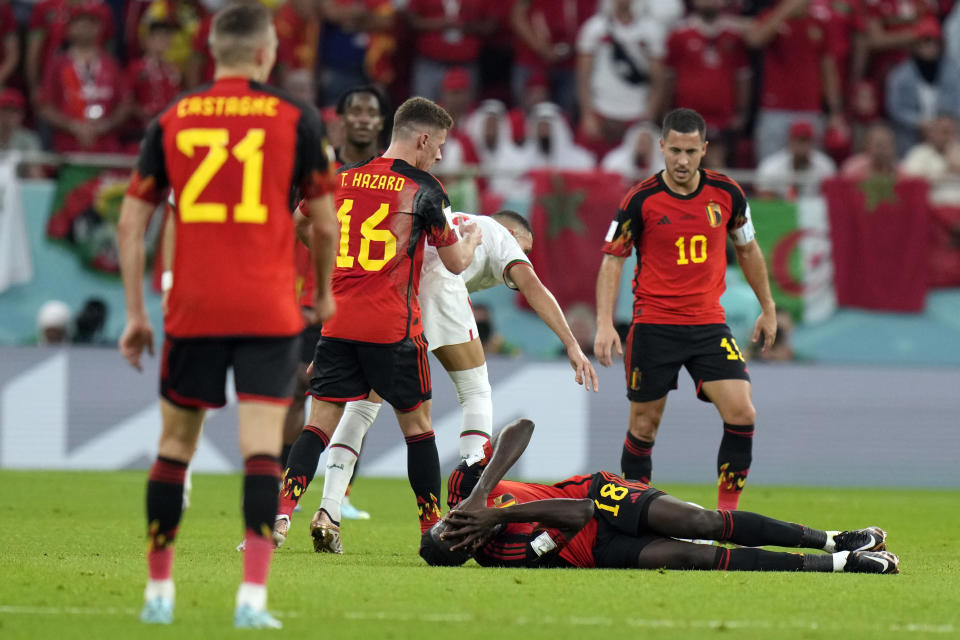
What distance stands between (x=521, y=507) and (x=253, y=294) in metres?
2.05

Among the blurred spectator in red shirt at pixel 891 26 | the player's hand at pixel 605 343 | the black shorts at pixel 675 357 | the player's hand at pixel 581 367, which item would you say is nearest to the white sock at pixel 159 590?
the player's hand at pixel 581 367

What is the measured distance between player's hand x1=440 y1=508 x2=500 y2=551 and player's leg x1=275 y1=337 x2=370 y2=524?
144 cm

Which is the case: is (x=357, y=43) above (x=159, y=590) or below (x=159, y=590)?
above

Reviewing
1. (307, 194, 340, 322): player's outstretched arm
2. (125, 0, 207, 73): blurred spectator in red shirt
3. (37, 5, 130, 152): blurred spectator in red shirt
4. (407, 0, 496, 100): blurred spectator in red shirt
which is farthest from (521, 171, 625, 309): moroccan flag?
(307, 194, 340, 322): player's outstretched arm

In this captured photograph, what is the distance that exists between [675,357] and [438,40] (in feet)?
31.4

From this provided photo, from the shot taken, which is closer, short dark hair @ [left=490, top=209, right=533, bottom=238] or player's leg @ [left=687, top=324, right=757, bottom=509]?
player's leg @ [left=687, top=324, right=757, bottom=509]

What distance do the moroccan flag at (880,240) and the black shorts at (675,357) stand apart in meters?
6.55

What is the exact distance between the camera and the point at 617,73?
17.8 m

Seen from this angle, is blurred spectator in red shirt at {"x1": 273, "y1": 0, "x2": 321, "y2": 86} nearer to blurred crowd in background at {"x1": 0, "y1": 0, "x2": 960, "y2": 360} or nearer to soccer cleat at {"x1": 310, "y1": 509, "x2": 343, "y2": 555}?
blurred crowd in background at {"x1": 0, "y1": 0, "x2": 960, "y2": 360}

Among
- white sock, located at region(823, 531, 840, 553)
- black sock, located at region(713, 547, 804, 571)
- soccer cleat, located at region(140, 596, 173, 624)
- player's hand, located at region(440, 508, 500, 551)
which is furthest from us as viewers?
white sock, located at region(823, 531, 840, 553)

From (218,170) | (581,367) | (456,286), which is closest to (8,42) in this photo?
(456,286)

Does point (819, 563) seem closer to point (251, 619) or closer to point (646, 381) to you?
point (646, 381)

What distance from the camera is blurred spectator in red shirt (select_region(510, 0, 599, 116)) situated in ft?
58.9

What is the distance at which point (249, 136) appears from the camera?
5.24 metres
